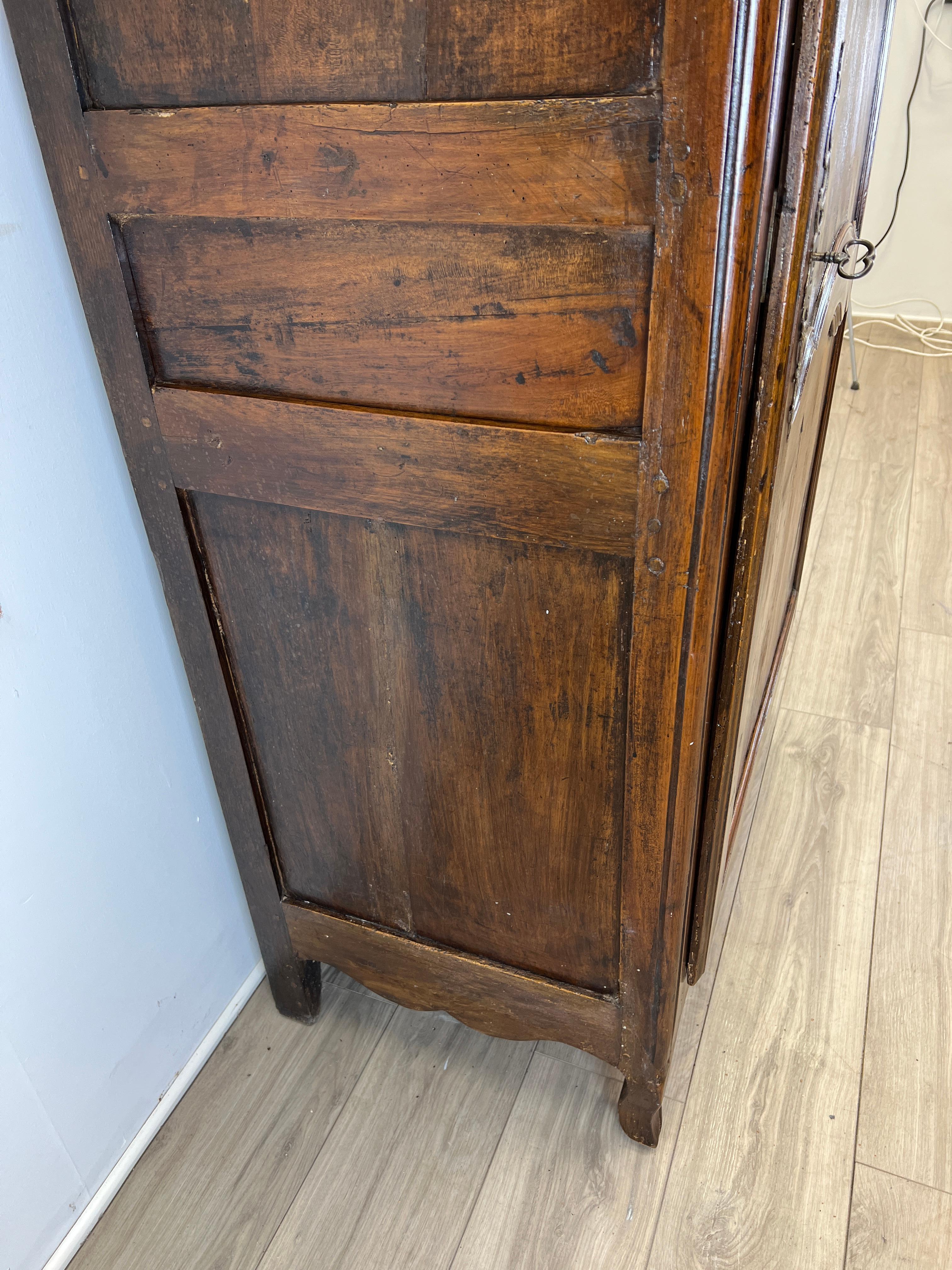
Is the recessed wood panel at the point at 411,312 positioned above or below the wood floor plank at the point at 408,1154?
above

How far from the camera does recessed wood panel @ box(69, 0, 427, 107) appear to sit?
24.1 inches

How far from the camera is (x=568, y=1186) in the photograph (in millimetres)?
1118

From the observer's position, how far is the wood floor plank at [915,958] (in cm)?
115

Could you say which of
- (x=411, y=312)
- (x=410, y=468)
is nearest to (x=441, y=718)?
(x=410, y=468)

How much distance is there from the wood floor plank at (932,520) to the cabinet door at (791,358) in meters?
0.69

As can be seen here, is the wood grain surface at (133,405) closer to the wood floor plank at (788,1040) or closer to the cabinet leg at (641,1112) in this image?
the cabinet leg at (641,1112)

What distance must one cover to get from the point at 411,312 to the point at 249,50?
0.68 feet

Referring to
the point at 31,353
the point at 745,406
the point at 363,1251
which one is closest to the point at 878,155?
the point at 745,406

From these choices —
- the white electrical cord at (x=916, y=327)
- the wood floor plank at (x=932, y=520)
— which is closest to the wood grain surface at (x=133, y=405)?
the wood floor plank at (x=932, y=520)

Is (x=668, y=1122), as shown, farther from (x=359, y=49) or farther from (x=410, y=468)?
(x=359, y=49)

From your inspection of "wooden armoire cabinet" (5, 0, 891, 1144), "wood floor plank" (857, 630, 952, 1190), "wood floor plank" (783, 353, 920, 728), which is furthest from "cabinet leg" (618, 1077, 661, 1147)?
"wood floor plank" (783, 353, 920, 728)

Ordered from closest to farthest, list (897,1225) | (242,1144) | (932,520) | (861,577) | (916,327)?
(897,1225) < (242,1144) < (861,577) < (932,520) < (916,327)

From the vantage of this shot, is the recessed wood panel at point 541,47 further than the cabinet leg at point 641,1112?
No

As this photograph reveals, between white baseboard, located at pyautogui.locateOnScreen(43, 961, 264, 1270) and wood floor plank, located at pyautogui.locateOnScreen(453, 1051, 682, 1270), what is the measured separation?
413 millimetres
